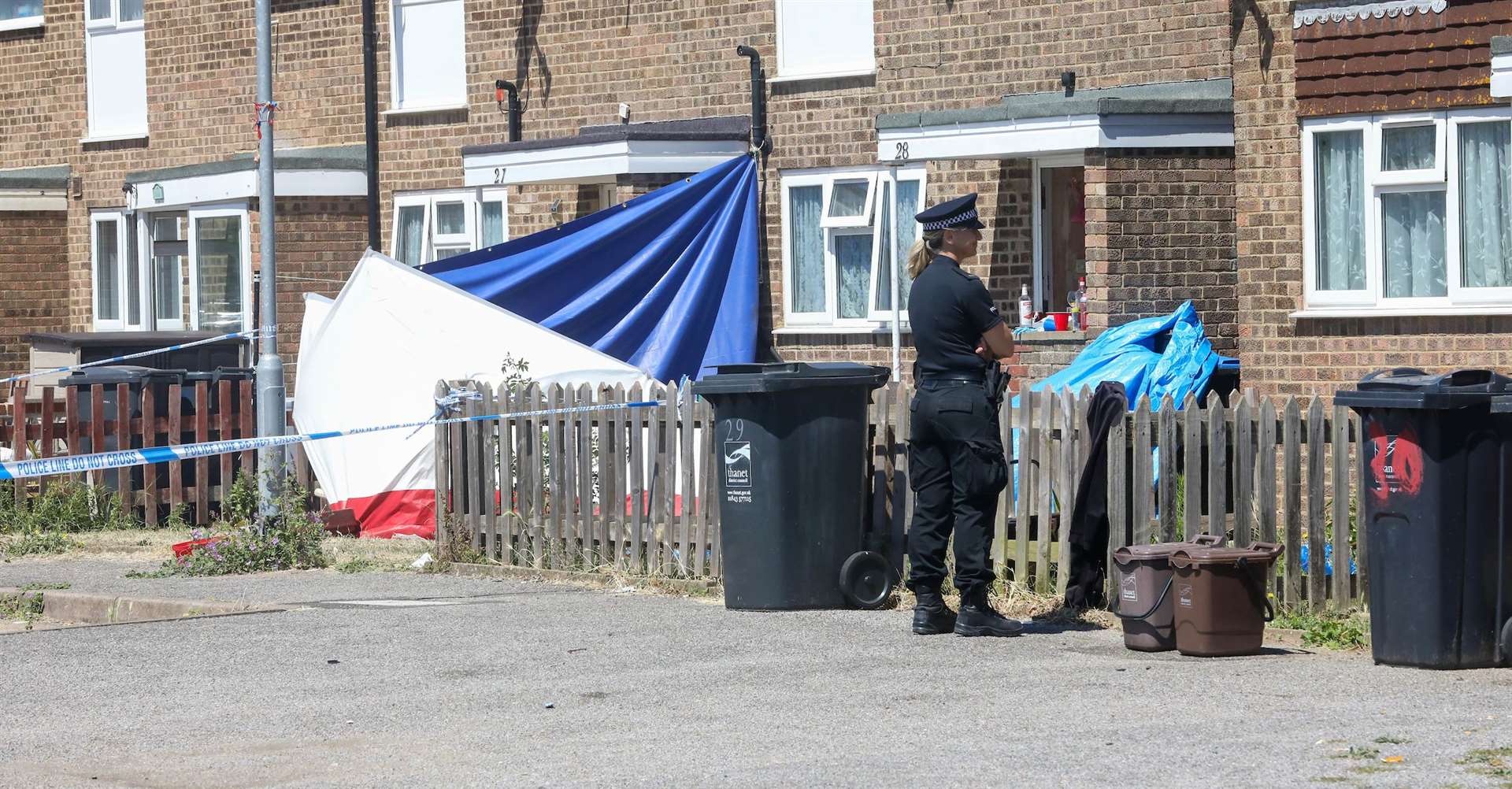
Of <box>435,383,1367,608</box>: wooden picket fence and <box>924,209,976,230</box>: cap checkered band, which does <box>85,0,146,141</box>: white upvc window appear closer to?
<box>435,383,1367,608</box>: wooden picket fence

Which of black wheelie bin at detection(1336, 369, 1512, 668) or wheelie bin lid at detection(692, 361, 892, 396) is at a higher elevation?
wheelie bin lid at detection(692, 361, 892, 396)

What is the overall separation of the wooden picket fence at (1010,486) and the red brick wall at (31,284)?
45.8 feet

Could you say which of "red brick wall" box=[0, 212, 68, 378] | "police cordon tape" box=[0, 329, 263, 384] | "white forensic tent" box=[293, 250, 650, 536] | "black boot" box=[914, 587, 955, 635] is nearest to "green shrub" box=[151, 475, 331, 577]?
"white forensic tent" box=[293, 250, 650, 536]

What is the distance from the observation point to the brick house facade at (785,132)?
47.9ft

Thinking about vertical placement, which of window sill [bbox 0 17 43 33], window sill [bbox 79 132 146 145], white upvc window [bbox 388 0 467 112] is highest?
window sill [bbox 0 17 43 33]

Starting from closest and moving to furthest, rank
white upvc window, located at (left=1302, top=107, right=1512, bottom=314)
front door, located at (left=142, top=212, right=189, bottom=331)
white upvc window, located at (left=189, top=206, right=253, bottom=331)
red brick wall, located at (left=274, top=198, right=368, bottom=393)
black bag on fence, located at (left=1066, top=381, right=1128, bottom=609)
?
black bag on fence, located at (left=1066, top=381, right=1128, bottom=609) < white upvc window, located at (left=1302, top=107, right=1512, bottom=314) < red brick wall, located at (left=274, top=198, right=368, bottom=393) < white upvc window, located at (left=189, top=206, right=253, bottom=331) < front door, located at (left=142, top=212, right=189, bottom=331)

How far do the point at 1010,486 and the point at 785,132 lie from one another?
886 cm

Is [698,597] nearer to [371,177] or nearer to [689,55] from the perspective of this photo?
[689,55]

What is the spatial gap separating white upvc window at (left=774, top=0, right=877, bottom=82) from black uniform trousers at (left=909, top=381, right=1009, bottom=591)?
934 centimetres

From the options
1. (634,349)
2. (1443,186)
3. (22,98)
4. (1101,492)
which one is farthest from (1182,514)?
(22,98)

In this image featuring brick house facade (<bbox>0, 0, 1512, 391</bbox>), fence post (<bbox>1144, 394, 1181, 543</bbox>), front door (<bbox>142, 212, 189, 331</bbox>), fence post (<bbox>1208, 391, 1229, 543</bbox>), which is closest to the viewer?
fence post (<bbox>1208, 391, 1229, 543</bbox>)

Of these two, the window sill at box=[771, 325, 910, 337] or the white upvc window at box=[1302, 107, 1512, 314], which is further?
the window sill at box=[771, 325, 910, 337]

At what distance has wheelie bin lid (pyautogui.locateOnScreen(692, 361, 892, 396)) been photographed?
404 inches

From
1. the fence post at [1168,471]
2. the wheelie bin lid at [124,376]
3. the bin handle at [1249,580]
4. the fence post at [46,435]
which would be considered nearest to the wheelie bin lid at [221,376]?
the wheelie bin lid at [124,376]
